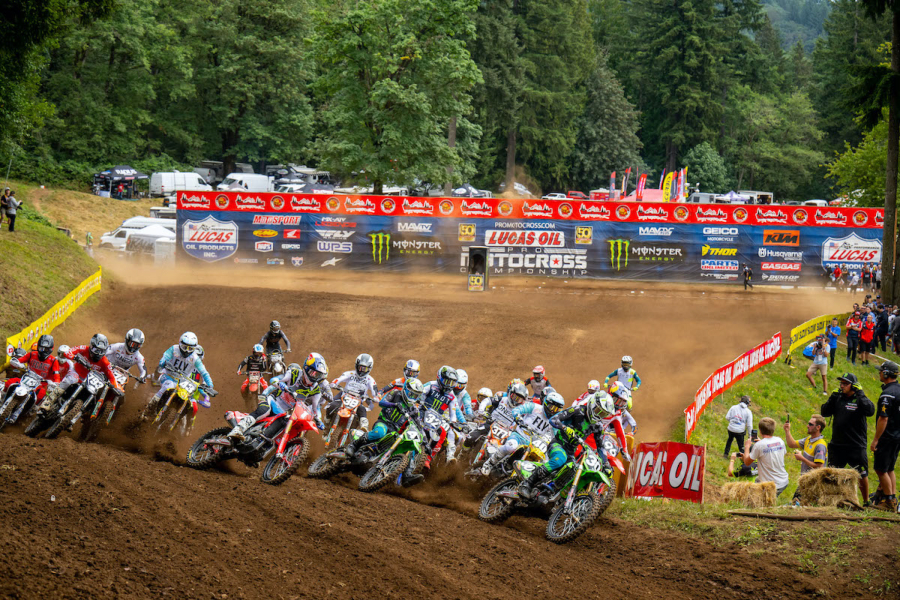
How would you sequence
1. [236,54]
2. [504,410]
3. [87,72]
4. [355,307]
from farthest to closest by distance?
[236,54] → [87,72] → [355,307] → [504,410]

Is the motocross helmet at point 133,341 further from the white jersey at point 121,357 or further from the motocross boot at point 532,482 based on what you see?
the motocross boot at point 532,482

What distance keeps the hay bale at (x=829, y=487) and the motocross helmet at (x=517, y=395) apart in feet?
14.0

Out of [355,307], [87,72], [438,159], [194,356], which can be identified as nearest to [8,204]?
[355,307]

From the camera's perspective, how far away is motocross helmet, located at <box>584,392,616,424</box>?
1086 centimetres

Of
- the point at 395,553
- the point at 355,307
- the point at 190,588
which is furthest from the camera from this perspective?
the point at 355,307

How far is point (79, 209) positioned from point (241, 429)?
133 ft

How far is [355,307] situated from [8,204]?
43.3ft

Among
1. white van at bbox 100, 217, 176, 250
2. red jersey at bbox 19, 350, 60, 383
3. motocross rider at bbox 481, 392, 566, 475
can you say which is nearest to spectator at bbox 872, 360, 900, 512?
motocross rider at bbox 481, 392, 566, 475

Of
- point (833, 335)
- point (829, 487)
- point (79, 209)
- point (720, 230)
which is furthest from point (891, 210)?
point (79, 209)

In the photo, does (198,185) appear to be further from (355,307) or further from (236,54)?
(355,307)

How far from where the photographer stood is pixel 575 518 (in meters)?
10.4

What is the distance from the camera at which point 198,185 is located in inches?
2251

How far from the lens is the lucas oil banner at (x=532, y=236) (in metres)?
35.2

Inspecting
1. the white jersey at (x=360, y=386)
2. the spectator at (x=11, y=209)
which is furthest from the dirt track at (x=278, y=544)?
the spectator at (x=11, y=209)
